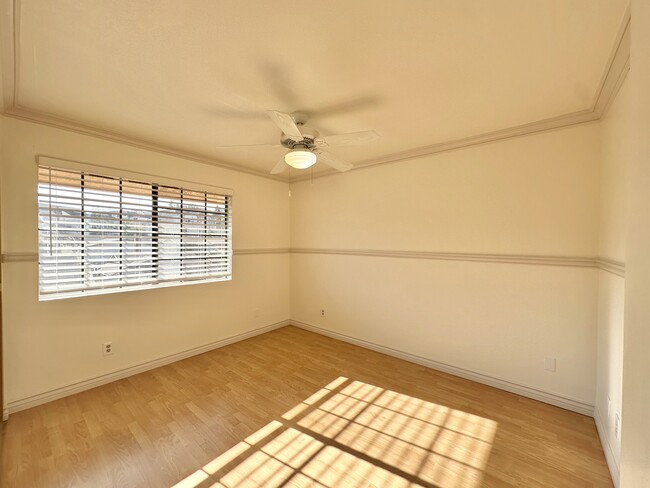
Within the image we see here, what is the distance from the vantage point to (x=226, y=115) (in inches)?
86.0

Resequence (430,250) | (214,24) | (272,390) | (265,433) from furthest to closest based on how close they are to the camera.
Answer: (430,250)
(272,390)
(265,433)
(214,24)

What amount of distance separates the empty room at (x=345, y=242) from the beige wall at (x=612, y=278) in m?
0.03

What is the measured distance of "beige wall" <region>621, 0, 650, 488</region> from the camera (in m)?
0.68

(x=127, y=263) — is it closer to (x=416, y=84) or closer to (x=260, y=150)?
(x=260, y=150)

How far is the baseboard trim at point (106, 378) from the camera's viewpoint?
2.12 metres

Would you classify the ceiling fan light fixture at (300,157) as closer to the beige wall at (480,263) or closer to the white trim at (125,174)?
the beige wall at (480,263)

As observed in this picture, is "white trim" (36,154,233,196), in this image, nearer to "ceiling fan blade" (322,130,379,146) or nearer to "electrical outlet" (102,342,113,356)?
"electrical outlet" (102,342,113,356)

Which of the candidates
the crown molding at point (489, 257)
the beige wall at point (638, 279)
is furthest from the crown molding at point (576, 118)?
the crown molding at point (489, 257)

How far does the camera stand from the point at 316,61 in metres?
1.53

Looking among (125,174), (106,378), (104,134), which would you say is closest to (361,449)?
(106,378)

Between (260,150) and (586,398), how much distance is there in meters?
3.73

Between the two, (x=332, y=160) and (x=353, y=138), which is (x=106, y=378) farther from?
(x=353, y=138)

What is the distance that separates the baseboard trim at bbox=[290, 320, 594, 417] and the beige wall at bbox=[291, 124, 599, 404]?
0.14ft

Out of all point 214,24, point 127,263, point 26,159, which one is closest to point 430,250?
point 214,24
